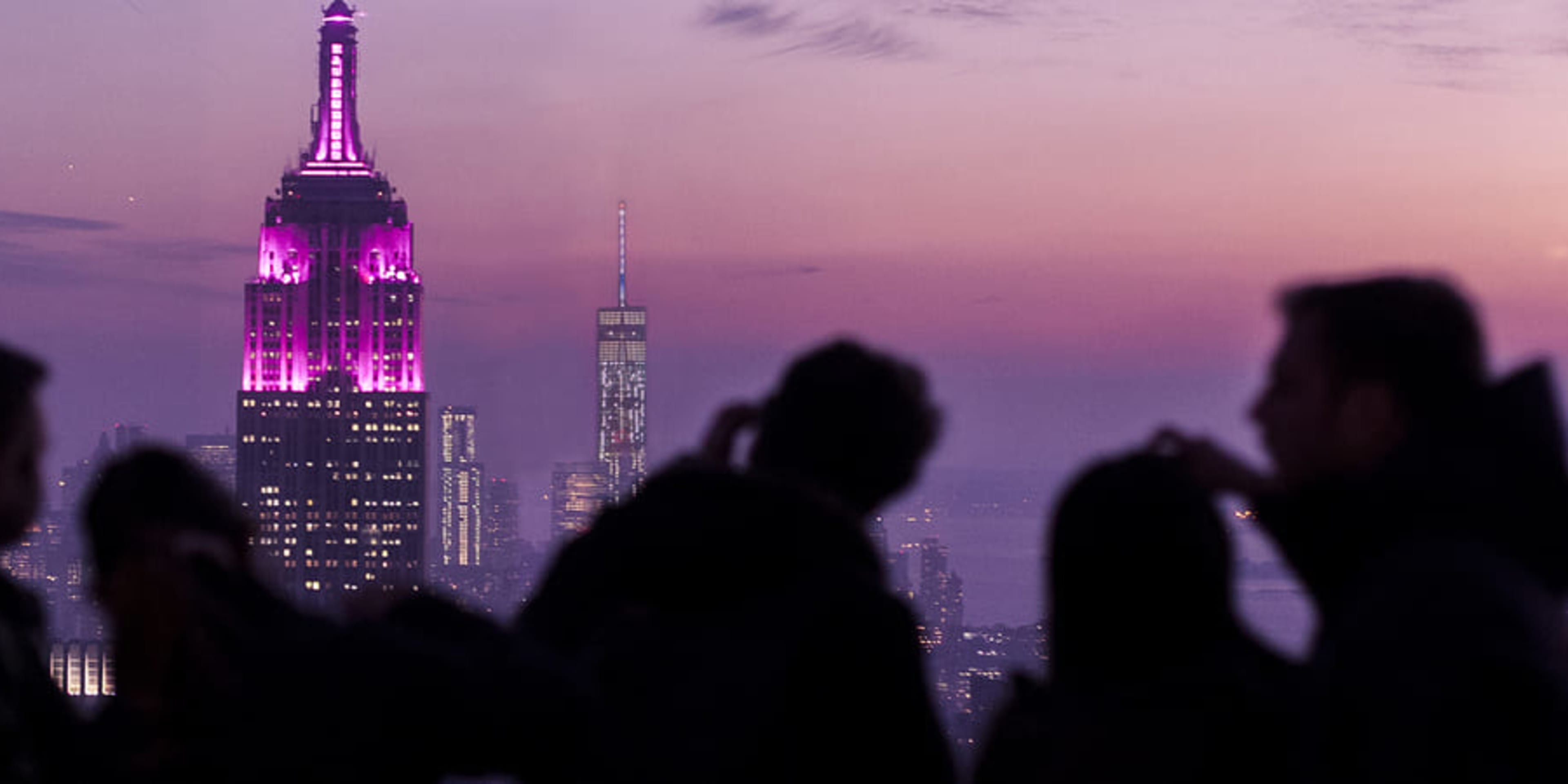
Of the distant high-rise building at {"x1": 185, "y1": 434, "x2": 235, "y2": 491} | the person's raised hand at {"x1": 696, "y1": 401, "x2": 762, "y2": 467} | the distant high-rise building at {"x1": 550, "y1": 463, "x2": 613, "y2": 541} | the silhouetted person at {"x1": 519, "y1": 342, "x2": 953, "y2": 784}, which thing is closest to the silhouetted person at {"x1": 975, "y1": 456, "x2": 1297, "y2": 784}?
the silhouetted person at {"x1": 519, "y1": 342, "x2": 953, "y2": 784}

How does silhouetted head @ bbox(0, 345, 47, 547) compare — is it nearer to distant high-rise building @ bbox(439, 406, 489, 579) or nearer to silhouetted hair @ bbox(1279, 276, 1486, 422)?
silhouetted hair @ bbox(1279, 276, 1486, 422)

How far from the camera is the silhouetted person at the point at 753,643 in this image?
3615mm

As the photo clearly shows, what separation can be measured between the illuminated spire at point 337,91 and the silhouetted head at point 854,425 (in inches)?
5876

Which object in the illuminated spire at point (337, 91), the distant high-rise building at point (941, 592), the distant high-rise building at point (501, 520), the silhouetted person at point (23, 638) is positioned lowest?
the distant high-rise building at point (501, 520)

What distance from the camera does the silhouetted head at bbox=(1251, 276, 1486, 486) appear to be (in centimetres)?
320

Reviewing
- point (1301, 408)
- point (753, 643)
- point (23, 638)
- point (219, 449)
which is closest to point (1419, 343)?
point (1301, 408)

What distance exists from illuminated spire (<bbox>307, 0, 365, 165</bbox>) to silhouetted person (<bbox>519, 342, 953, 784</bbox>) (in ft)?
491

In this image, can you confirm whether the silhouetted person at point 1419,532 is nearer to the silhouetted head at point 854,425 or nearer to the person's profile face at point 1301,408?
the person's profile face at point 1301,408

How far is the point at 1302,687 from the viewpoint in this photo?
3.29 metres

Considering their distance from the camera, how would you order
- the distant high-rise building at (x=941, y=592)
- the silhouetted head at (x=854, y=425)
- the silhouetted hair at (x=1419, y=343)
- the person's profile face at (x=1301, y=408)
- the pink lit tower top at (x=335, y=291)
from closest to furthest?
the silhouetted hair at (x=1419, y=343) → the person's profile face at (x=1301, y=408) → the silhouetted head at (x=854, y=425) → the distant high-rise building at (x=941, y=592) → the pink lit tower top at (x=335, y=291)

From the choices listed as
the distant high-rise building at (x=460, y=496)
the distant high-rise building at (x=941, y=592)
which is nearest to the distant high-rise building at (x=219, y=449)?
the distant high-rise building at (x=460, y=496)

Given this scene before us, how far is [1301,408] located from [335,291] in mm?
141101

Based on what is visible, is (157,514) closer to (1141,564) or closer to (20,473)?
(20,473)

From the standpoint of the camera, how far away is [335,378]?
142 m
